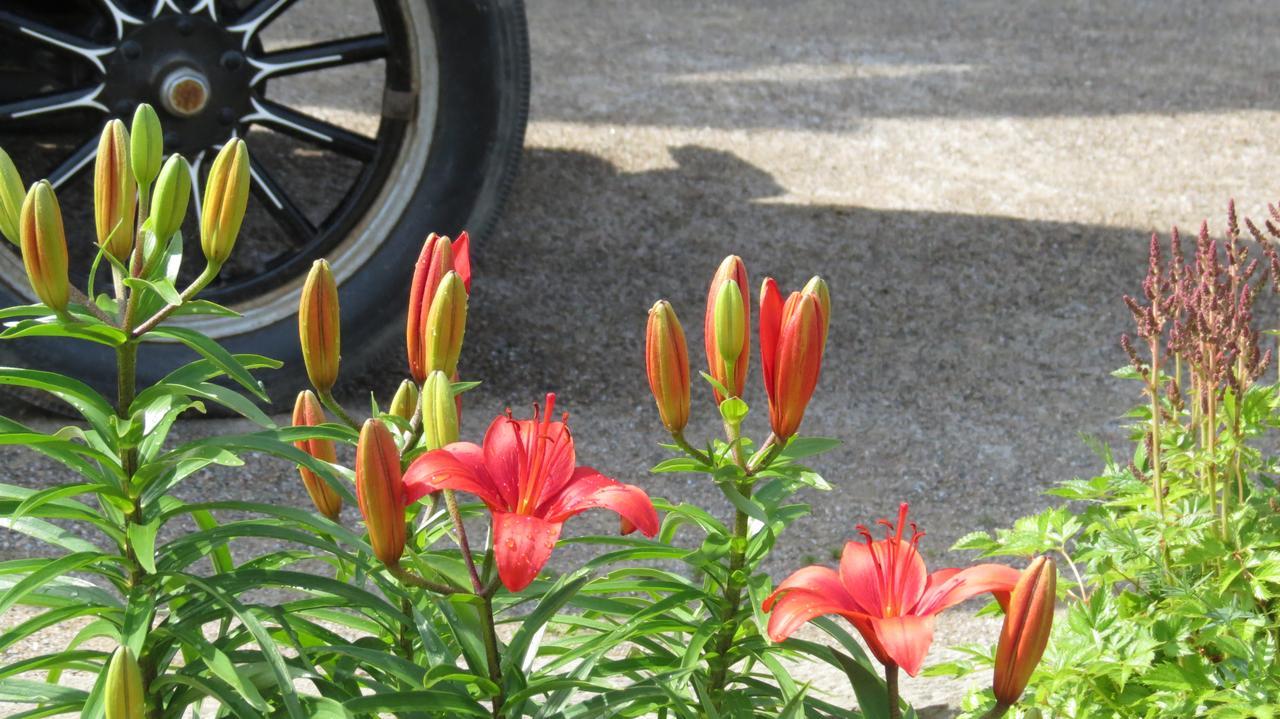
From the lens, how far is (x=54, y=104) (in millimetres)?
3621

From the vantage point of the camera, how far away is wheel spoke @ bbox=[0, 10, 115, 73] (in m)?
3.57

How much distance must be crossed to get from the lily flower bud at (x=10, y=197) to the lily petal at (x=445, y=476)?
497mm

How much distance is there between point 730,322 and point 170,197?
0.58 metres

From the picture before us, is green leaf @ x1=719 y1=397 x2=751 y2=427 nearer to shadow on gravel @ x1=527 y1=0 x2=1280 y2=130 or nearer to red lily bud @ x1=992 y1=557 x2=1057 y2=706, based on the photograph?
red lily bud @ x1=992 y1=557 x2=1057 y2=706

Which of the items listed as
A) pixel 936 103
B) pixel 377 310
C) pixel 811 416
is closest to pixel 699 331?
pixel 811 416

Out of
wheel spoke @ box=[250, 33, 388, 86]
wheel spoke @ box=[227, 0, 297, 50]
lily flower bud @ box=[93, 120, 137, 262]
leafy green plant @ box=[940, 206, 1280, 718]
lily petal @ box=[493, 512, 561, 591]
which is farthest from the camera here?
wheel spoke @ box=[250, 33, 388, 86]

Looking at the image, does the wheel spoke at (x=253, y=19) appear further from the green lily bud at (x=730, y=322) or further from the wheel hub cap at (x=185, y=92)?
the green lily bud at (x=730, y=322)

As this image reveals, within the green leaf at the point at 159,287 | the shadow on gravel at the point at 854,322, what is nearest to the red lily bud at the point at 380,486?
the green leaf at the point at 159,287

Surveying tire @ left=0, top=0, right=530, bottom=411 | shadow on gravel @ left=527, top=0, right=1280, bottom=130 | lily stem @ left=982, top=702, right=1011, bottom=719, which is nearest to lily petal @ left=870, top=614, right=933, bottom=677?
lily stem @ left=982, top=702, right=1011, bottom=719

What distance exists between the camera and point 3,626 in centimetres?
283

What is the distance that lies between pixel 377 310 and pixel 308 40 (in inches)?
165

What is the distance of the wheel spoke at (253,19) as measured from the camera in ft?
12.2

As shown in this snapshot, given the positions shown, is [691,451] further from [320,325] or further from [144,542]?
[144,542]

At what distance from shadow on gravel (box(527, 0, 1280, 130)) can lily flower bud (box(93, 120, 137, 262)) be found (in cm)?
488
